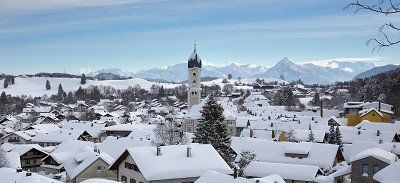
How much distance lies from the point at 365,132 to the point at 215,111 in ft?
86.0

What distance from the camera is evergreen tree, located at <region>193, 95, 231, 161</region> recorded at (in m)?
46.0

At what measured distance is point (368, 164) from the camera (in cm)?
3469

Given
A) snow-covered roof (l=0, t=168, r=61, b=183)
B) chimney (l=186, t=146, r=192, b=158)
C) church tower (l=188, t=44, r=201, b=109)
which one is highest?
church tower (l=188, t=44, r=201, b=109)

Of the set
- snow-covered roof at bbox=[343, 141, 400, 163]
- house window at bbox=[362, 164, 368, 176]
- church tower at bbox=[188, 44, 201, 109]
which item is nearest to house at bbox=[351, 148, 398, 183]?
house window at bbox=[362, 164, 368, 176]

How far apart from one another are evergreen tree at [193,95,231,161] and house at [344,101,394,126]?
4580 centimetres

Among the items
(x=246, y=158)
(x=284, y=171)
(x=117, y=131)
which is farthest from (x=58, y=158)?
(x=117, y=131)

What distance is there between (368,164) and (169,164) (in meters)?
15.8

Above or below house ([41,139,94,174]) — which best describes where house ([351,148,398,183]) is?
above

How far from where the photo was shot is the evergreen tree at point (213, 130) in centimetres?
4600

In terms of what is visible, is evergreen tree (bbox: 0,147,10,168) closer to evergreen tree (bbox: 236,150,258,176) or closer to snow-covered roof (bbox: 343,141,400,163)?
evergreen tree (bbox: 236,150,258,176)

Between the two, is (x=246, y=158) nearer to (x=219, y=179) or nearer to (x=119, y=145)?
(x=219, y=179)

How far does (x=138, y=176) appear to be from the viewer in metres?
34.1

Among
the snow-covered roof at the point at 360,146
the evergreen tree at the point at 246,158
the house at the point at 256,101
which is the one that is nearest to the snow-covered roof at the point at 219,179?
the evergreen tree at the point at 246,158

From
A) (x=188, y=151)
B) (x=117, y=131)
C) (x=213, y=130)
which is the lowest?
(x=117, y=131)
